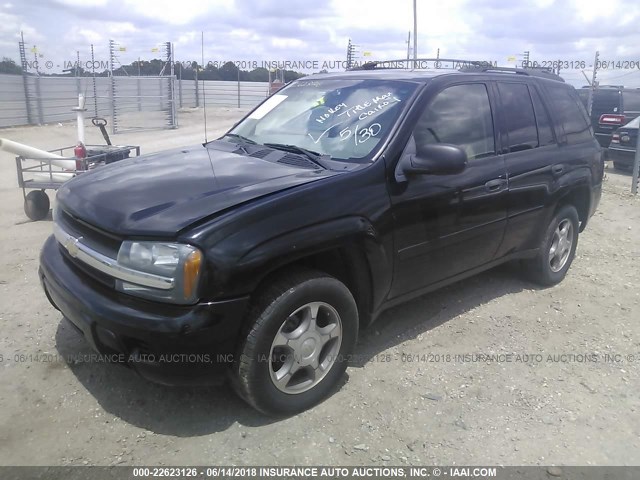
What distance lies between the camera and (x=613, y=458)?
9.42ft

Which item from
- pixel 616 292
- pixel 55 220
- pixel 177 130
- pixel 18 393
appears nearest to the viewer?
pixel 18 393

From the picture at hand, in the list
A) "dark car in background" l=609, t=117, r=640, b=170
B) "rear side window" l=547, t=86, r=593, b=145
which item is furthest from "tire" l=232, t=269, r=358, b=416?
"dark car in background" l=609, t=117, r=640, b=170

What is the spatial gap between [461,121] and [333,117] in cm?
94

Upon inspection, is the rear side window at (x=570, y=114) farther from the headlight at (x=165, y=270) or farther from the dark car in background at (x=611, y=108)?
the dark car in background at (x=611, y=108)

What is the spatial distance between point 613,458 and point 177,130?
18325mm

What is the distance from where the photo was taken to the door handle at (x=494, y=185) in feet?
13.1

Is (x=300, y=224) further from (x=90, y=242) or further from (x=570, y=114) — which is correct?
(x=570, y=114)

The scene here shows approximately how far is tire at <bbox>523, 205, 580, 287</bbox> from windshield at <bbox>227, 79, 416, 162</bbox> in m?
2.12

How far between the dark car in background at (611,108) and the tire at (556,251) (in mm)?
10093

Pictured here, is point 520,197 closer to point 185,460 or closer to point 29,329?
point 185,460

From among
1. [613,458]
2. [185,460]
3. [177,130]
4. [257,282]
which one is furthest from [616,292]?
[177,130]

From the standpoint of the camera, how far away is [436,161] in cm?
329

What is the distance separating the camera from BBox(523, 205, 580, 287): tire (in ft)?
16.1

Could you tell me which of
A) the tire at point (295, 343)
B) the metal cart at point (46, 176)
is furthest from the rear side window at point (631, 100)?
the tire at point (295, 343)
